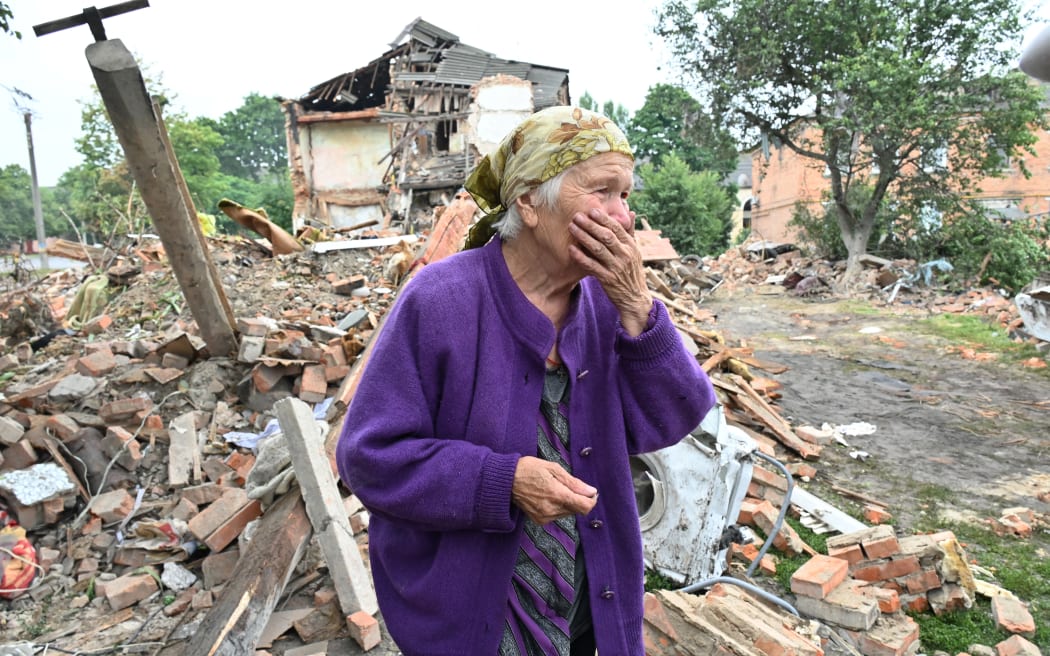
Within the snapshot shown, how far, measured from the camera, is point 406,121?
72.3 ft

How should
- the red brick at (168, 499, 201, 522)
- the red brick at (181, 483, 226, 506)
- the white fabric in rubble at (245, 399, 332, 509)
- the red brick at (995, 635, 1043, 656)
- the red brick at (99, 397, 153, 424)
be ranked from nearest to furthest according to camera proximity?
the red brick at (995, 635, 1043, 656) < the white fabric in rubble at (245, 399, 332, 509) < the red brick at (168, 499, 201, 522) < the red brick at (181, 483, 226, 506) < the red brick at (99, 397, 153, 424)

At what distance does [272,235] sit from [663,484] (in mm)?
8214

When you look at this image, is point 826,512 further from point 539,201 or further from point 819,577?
point 539,201

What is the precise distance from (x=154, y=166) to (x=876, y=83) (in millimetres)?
17303

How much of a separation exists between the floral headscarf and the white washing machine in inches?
91.2

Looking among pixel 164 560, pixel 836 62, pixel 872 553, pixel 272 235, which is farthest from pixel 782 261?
pixel 164 560

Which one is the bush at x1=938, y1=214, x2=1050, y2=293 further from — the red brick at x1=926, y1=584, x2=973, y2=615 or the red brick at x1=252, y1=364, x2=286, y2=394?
the red brick at x1=252, y1=364, x2=286, y2=394

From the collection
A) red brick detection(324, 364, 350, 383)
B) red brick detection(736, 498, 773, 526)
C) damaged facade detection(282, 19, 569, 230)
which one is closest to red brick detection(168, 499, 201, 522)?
red brick detection(324, 364, 350, 383)

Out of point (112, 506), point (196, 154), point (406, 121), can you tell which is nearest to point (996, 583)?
point (112, 506)

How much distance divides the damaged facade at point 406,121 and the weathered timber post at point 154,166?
48.3 ft

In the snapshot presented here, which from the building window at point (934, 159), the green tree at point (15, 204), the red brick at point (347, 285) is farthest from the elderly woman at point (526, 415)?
the green tree at point (15, 204)

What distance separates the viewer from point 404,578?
1.47 meters

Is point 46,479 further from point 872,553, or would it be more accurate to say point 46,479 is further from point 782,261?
point 782,261

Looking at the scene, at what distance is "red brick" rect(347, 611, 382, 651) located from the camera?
3258 millimetres
